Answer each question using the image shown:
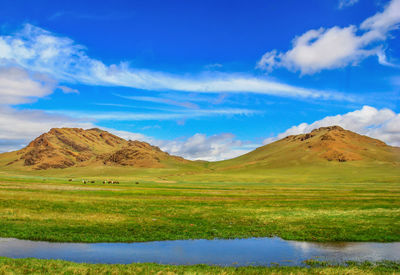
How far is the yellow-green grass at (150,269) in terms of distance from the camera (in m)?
18.0

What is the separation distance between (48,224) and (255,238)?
67.8ft

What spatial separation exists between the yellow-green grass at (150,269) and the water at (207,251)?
1.85 meters

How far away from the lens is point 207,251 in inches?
977

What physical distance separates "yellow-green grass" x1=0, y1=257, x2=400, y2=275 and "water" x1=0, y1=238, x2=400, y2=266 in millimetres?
1845

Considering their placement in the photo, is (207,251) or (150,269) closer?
(150,269)

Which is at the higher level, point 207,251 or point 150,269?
point 150,269

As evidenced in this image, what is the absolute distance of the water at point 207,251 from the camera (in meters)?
22.2

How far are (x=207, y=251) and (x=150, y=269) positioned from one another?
276 inches

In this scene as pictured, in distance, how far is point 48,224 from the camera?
108 feet

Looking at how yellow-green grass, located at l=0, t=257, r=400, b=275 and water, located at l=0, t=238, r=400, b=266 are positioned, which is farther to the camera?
water, located at l=0, t=238, r=400, b=266

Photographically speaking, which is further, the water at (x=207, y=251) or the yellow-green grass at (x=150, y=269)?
the water at (x=207, y=251)

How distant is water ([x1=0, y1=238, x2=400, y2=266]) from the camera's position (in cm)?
2216

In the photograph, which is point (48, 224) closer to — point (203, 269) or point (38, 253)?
point (38, 253)

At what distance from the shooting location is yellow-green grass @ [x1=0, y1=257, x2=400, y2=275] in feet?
58.9
